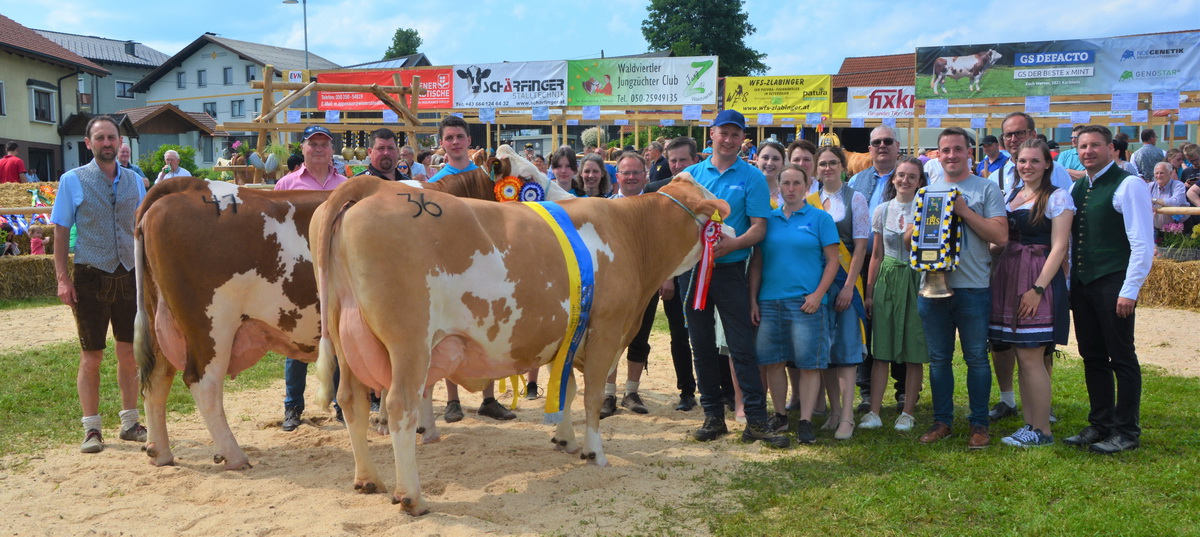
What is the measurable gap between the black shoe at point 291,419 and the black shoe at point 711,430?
3.04 metres

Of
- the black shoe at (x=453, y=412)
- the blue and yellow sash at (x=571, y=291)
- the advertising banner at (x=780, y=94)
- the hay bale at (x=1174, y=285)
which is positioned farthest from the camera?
the advertising banner at (x=780, y=94)

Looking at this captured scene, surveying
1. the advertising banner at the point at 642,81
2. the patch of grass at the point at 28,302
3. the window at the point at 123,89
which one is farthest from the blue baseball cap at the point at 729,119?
the window at the point at 123,89

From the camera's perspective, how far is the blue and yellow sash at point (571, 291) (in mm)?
5094

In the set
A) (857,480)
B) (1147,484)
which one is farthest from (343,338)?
(1147,484)

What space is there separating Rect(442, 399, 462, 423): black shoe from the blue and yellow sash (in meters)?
1.83

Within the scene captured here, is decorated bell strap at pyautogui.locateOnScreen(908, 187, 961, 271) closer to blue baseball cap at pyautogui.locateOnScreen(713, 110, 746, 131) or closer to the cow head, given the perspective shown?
blue baseball cap at pyautogui.locateOnScreen(713, 110, 746, 131)

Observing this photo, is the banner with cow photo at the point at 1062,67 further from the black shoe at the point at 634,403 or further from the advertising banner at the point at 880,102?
the black shoe at the point at 634,403

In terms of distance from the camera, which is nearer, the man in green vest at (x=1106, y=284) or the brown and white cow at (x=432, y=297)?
the brown and white cow at (x=432, y=297)

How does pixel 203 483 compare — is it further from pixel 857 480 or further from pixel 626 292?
pixel 857 480

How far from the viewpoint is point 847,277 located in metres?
6.32

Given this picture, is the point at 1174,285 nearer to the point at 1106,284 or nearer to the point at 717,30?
the point at 1106,284

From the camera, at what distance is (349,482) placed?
5.30 metres

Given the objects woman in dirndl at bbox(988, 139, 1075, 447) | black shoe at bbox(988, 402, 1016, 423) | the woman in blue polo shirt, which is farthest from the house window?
woman in dirndl at bbox(988, 139, 1075, 447)

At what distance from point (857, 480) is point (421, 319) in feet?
9.15
